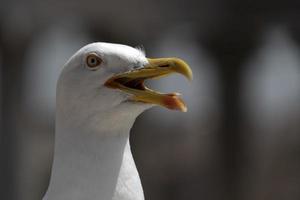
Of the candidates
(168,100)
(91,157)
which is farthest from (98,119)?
(168,100)

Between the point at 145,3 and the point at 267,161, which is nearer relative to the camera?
the point at 145,3

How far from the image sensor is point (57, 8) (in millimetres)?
8688

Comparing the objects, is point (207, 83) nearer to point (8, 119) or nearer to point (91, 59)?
point (8, 119)

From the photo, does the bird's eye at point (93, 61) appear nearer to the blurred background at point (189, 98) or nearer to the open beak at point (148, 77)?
the open beak at point (148, 77)

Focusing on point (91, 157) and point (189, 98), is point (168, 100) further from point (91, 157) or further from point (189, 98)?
point (189, 98)

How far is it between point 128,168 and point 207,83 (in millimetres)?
8367

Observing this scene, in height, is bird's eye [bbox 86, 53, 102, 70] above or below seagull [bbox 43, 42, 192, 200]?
above

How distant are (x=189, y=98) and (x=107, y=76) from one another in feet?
28.9

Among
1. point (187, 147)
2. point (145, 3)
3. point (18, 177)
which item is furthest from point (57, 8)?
point (187, 147)

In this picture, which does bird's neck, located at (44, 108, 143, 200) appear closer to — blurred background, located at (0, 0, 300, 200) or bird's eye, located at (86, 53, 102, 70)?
bird's eye, located at (86, 53, 102, 70)

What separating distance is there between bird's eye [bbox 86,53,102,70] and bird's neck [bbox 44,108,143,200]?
148 mm

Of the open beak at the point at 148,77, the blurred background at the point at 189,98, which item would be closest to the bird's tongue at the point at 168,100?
the open beak at the point at 148,77

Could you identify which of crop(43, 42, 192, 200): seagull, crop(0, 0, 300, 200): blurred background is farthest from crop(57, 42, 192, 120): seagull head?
crop(0, 0, 300, 200): blurred background

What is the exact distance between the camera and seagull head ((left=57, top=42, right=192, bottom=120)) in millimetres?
2578
